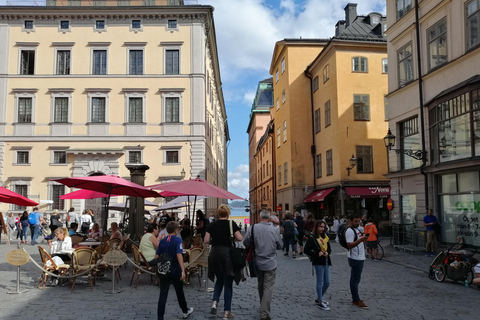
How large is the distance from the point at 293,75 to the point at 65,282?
95.0 feet

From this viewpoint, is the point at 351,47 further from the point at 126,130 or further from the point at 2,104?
the point at 2,104

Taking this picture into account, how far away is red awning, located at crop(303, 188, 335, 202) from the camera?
30.4 metres

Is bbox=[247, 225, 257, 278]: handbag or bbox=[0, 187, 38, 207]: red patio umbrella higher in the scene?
bbox=[0, 187, 38, 207]: red patio umbrella

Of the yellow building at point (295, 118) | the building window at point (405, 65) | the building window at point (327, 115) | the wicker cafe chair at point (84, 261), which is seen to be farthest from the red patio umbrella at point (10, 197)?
the yellow building at point (295, 118)

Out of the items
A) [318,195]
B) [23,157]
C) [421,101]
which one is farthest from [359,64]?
[23,157]

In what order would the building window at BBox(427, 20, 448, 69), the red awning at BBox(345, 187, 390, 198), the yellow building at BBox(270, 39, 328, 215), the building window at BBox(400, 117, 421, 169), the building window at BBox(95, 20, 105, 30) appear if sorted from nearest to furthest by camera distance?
the building window at BBox(427, 20, 448, 69) < the building window at BBox(400, 117, 421, 169) < the red awning at BBox(345, 187, 390, 198) < the building window at BBox(95, 20, 105, 30) < the yellow building at BBox(270, 39, 328, 215)

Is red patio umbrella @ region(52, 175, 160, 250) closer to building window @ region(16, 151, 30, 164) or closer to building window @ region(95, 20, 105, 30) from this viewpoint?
building window @ region(16, 151, 30, 164)

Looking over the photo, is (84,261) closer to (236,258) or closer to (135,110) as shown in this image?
(236,258)

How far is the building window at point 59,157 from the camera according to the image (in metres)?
34.1

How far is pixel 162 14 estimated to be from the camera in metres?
35.2

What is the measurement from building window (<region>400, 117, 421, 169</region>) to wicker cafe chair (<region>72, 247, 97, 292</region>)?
14360 millimetres

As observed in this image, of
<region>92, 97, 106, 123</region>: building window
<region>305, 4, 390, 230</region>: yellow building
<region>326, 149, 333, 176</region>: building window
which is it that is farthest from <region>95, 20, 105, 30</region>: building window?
<region>326, 149, 333, 176</region>: building window

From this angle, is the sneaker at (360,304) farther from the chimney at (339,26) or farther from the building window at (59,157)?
the chimney at (339,26)

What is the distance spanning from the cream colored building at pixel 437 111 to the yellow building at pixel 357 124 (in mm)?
7978
